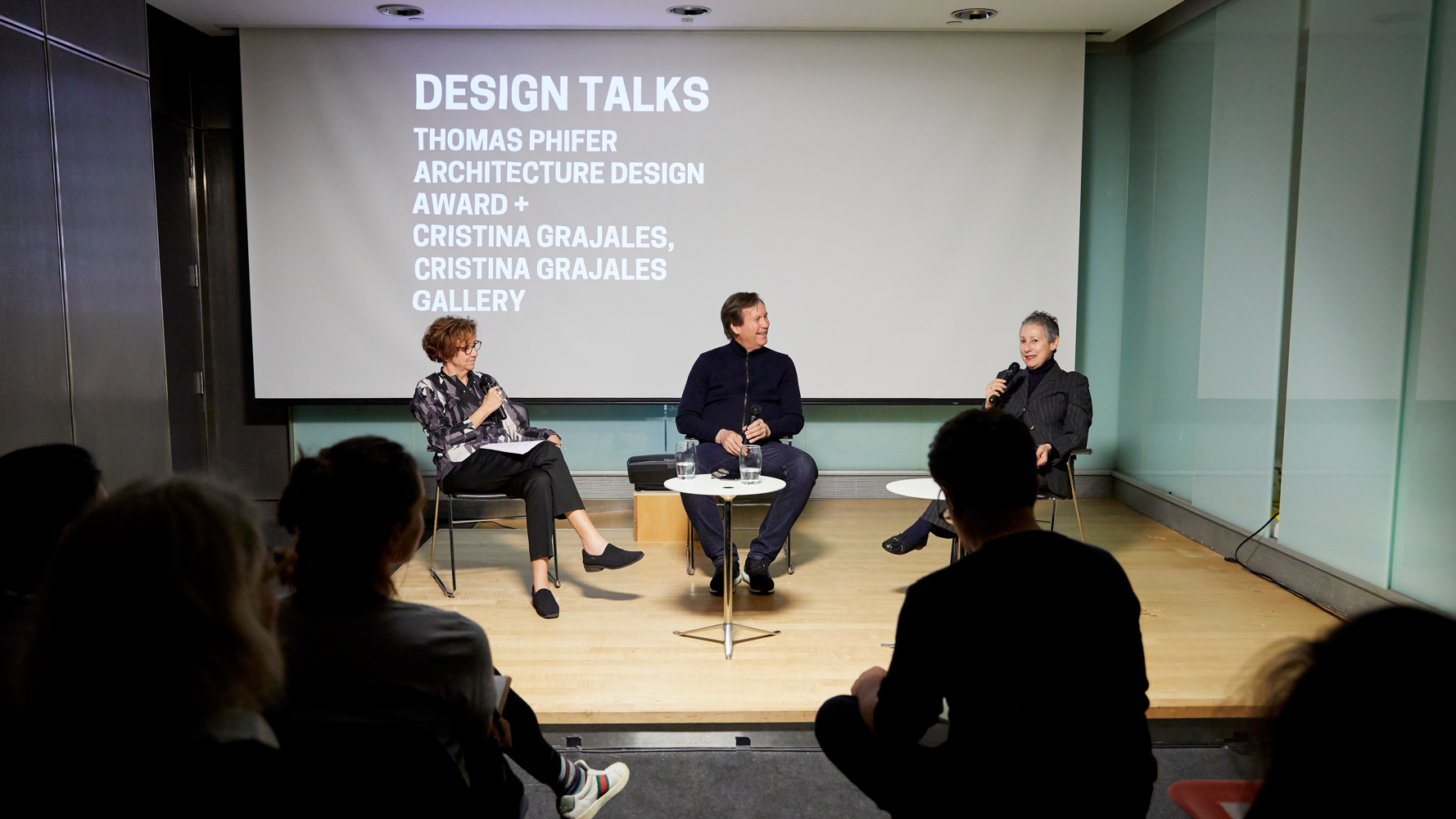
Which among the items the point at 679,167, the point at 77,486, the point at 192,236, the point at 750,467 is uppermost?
the point at 679,167

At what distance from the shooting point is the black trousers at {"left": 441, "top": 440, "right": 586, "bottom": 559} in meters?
4.09

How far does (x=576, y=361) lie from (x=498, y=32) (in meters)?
1.98

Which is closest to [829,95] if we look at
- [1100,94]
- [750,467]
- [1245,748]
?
[1100,94]

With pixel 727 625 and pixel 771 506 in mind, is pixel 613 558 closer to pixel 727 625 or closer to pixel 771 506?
pixel 771 506

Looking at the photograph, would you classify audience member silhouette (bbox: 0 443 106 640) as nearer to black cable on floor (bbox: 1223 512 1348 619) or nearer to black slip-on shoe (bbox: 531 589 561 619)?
black slip-on shoe (bbox: 531 589 561 619)

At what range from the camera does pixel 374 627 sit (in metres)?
1.41

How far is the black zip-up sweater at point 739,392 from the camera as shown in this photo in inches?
175

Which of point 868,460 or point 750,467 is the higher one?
point 750,467

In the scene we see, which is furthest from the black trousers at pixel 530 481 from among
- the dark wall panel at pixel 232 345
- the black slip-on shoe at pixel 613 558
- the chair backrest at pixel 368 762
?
the chair backrest at pixel 368 762

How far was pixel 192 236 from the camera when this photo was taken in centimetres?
563

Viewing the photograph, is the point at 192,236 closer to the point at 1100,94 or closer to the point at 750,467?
the point at 750,467

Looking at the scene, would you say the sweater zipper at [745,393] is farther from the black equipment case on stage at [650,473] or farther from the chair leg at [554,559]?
the chair leg at [554,559]

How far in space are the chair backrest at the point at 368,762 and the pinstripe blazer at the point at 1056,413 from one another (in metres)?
3.25

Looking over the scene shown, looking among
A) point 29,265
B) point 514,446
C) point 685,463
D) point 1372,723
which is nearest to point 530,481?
point 514,446
